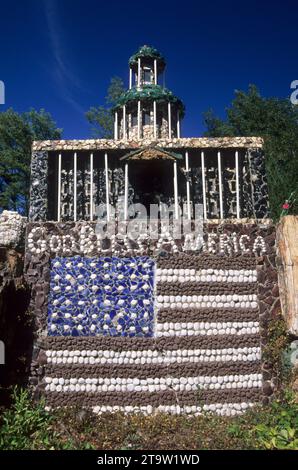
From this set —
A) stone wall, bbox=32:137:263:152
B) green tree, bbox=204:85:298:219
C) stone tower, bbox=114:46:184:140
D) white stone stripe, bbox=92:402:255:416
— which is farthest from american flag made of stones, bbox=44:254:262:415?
stone tower, bbox=114:46:184:140

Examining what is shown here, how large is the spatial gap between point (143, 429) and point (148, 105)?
16.9m

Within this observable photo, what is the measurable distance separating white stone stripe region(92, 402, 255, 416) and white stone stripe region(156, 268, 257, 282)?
266 centimetres

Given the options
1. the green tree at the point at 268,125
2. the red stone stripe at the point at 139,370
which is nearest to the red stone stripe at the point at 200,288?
the red stone stripe at the point at 139,370

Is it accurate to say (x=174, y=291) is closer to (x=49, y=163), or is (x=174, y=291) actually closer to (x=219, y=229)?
(x=219, y=229)

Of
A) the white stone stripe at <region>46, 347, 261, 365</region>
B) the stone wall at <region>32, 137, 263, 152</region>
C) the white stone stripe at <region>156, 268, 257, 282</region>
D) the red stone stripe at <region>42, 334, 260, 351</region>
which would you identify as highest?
the stone wall at <region>32, 137, 263, 152</region>

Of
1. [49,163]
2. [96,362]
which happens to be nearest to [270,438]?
[96,362]

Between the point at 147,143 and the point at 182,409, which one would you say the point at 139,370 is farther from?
the point at 147,143

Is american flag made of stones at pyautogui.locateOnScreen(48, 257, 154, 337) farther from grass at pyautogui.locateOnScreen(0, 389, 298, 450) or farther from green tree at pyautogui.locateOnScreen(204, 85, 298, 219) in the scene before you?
green tree at pyautogui.locateOnScreen(204, 85, 298, 219)

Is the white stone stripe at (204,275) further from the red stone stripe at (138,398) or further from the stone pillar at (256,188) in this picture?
the red stone stripe at (138,398)

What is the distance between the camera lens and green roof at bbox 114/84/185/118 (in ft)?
67.0

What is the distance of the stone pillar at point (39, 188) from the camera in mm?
9938

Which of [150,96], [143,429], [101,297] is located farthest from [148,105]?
[143,429]

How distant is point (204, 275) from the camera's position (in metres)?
8.83

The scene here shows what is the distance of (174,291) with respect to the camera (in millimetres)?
8719
